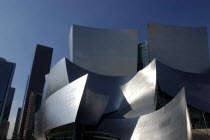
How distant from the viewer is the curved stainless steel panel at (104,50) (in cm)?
2450

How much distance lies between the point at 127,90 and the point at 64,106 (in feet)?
19.9

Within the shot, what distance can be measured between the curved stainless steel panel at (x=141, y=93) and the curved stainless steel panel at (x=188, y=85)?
0.92m

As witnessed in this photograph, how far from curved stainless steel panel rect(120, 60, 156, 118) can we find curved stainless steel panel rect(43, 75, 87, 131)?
4.04 m

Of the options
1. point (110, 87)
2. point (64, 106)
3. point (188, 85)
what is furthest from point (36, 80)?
point (188, 85)

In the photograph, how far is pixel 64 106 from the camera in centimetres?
1250

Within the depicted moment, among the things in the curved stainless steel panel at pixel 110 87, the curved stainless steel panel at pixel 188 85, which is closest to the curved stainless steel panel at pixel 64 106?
the curved stainless steel panel at pixel 110 87

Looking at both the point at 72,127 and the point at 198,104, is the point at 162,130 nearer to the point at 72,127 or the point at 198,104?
the point at 72,127

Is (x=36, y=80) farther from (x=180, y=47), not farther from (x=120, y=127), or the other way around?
(x=120, y=127)

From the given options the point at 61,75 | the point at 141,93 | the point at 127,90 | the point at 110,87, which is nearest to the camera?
the point at 141,93

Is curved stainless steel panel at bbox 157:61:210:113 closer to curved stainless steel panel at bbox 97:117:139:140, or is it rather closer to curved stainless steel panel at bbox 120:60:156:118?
curved stainless steel panel at bbox 120:60:156:118

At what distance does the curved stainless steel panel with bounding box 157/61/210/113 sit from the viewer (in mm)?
15344

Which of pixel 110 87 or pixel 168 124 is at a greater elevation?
pixel 110 87

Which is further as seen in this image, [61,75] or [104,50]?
[104,50]

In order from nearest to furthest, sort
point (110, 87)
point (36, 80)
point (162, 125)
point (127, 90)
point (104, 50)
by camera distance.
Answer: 1. point (162, 125)
2. point (127, 90)
3. point (110, 87)
4. point (104, 50)
5. point (36, 80)
